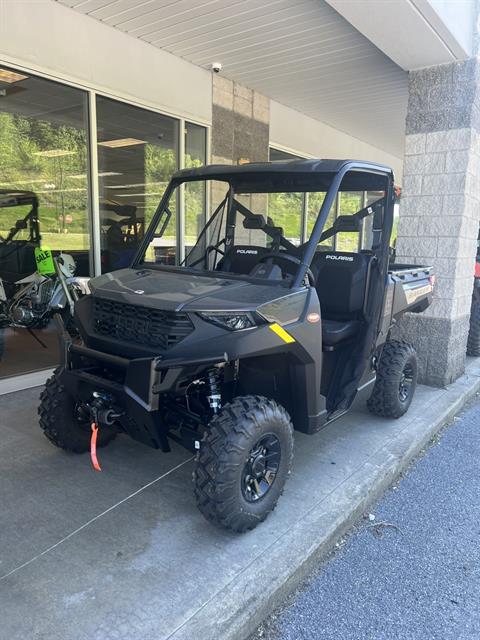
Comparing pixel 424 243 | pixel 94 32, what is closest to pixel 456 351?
pixel 424 243

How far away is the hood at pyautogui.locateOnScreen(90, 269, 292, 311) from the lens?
2428 mm

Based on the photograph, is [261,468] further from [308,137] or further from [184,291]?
[308,137]

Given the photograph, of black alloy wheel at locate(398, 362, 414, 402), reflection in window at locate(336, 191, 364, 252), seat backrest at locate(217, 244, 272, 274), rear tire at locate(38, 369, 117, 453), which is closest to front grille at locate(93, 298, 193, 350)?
rear tire at locate(38, 369, 117, 453)

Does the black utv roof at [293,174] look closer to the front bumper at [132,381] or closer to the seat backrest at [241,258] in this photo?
the seat backrest at [241,258]

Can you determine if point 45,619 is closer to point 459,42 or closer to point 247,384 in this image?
point 247,384

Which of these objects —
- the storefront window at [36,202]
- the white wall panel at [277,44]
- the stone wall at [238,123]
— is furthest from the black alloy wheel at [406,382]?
the stone wall at [238,123]

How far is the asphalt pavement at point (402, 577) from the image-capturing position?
2.09 meters

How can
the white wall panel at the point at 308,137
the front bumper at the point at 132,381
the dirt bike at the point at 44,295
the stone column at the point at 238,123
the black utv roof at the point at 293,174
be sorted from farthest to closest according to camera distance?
the white wall panel at the point at 308,137, the stone column at the point at 238,123, the dirt bike at the point at 44,295, the black utv roof at the point at 293,174, the front bumper at the point at 132,381

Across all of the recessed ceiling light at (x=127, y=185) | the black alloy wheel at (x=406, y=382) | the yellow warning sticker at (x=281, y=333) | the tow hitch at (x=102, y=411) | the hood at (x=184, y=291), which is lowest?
the black alloy wheel at (x=406, y=382)

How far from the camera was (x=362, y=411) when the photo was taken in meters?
4.33

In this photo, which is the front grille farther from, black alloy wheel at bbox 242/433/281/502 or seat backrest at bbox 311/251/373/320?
seat backrest at bbox 311/251/373/320

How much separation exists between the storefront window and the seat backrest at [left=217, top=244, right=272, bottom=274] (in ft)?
8.26

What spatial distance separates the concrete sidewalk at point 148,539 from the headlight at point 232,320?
1.08 meters

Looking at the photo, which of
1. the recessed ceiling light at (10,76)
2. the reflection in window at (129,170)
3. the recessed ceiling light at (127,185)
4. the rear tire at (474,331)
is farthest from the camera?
the rear tire at (474,331)
